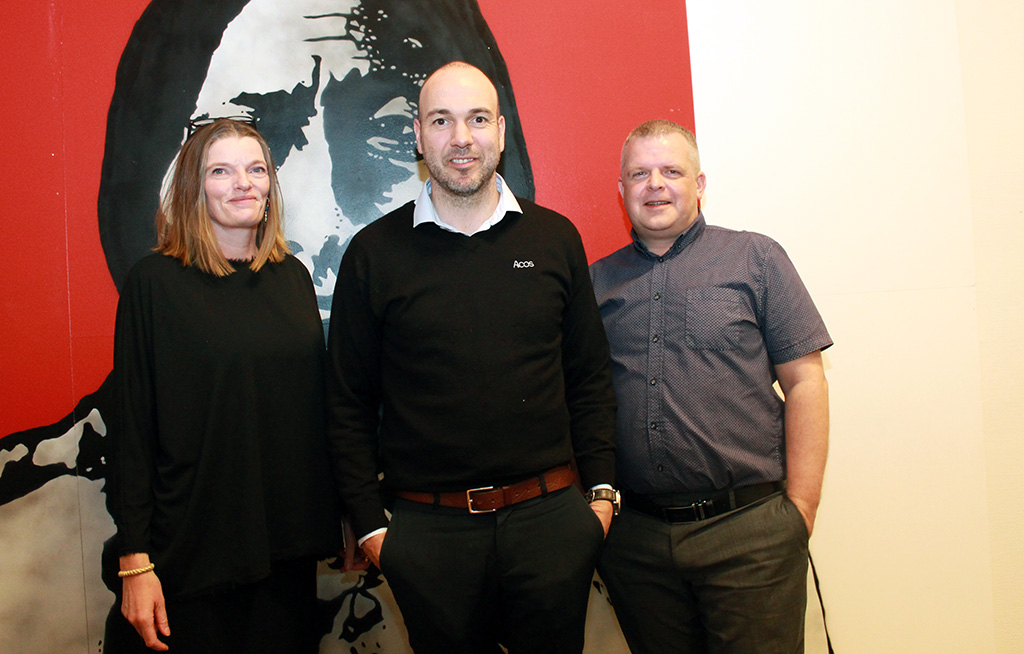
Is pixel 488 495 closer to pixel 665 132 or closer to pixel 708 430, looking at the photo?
pixel 708 430

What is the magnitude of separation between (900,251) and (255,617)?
2.51m

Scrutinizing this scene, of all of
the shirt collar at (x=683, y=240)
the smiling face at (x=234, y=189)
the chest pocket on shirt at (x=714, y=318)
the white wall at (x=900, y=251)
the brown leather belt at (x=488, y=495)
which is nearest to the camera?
the brown leather belt at (x=488, y=495)

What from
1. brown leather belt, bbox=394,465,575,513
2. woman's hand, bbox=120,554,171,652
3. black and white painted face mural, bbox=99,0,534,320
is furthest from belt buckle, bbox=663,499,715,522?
woman's hand, bbox=120,554,171,652

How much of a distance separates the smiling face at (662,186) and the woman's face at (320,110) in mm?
816

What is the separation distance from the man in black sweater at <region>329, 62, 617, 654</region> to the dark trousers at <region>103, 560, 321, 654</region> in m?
0.25

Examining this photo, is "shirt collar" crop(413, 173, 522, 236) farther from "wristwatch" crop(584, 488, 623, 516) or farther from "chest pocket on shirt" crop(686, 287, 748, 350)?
"wristwatch" crop(584, 488, 623, 516)

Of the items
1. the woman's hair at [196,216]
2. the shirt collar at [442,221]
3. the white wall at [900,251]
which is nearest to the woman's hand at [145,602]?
the woman's hair at [196,216]

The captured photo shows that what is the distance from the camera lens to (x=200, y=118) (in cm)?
209

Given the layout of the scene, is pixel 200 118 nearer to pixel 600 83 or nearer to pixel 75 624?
pixel 600 83

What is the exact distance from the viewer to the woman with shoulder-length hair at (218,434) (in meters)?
1.49

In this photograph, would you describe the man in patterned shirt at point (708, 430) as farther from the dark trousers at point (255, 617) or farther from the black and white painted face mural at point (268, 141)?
the dark trousers at point (255, 617)

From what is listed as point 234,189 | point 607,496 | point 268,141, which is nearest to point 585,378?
point 607,496

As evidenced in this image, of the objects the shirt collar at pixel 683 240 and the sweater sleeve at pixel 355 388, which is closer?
the sweater sleeve at pixel 355 388

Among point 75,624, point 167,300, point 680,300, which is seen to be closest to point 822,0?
point 680,300
